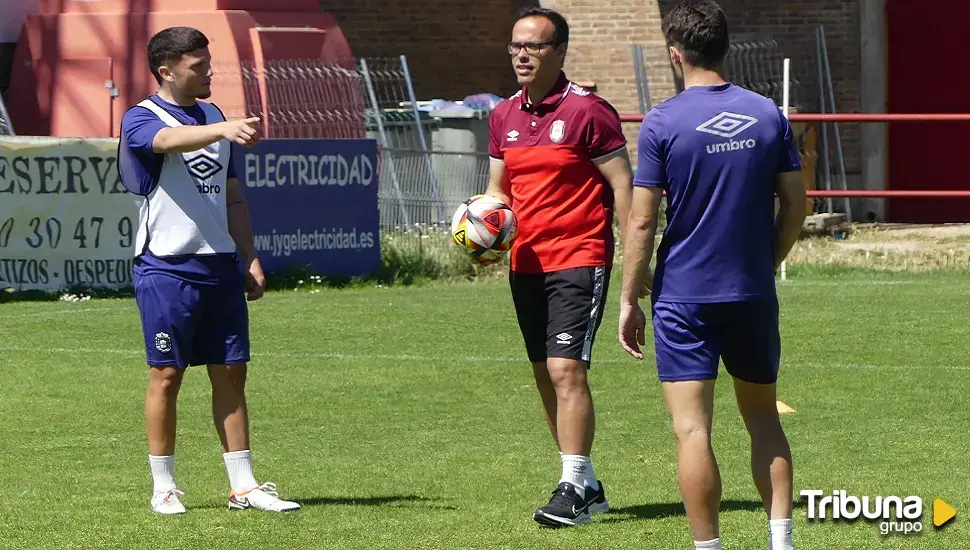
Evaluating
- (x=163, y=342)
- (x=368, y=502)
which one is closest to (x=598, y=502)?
(x=368, y=502)

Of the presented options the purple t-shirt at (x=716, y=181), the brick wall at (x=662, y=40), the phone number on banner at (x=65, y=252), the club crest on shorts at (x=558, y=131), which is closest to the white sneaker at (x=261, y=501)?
the club crest on shorts at (x=558, y=131)

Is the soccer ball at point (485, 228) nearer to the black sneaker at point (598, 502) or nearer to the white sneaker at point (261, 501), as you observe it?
the black sneaker at point (598, 502)

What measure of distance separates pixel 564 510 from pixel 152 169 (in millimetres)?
2152

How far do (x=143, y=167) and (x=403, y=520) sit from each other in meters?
1.77

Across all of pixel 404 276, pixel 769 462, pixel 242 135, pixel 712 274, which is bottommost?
pixel 404 276

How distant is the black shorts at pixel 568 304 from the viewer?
22.0ft

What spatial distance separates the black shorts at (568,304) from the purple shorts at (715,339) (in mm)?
1300

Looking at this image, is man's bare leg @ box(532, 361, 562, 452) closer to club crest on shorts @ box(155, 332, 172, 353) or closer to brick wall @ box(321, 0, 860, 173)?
club crest on shorts @ box(155, 332, 172, 353)

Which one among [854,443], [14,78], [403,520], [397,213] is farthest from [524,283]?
[14,78]

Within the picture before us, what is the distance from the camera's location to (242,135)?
6.18m

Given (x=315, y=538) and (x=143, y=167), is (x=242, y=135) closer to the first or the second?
(x=143, y=167)

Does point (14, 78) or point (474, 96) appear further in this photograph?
point (474, 96)

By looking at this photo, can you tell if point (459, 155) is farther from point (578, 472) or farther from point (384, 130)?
point (578, 472)

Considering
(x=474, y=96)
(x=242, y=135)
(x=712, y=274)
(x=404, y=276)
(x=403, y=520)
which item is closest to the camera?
(x=712, y=274)
